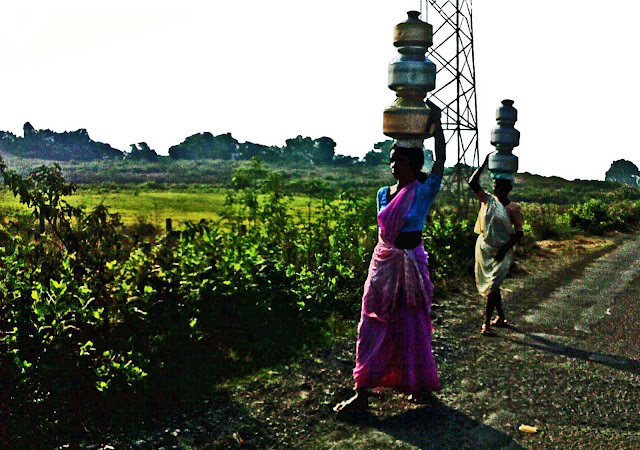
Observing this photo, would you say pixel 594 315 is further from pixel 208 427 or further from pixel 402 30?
pixel 208 427

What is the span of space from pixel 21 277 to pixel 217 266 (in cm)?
182

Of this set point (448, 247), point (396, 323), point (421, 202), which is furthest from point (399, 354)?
point (448, 247)

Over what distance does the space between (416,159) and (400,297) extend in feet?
3.56

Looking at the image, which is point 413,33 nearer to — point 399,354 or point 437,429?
point 399,354

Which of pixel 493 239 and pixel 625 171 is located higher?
pixel 625 171

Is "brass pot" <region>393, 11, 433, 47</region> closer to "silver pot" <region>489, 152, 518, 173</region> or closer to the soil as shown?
"silver pot" <region>489, 152, 518, 173</region>

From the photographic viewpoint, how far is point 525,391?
18.0ft

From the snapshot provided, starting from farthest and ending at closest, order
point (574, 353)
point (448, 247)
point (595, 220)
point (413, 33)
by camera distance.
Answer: point (595, 220), point (448, 247), point (413, 33), point (574, 353)

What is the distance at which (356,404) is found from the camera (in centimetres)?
490

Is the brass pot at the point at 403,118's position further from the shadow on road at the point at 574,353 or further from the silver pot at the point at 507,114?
the shadow on road at the point at 574,353

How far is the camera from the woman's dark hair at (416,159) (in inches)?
189

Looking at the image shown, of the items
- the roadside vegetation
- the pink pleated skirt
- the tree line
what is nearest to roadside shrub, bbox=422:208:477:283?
the roadside vegetation

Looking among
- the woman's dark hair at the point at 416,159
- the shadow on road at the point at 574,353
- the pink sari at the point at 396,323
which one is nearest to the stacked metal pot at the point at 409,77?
the woman's dark hair at the point at 416,159

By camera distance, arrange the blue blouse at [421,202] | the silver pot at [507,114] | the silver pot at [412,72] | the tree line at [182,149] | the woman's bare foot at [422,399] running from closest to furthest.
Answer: the blue blouse at [421,202]
the woman's bare foot at [422,399]
the silver pot at [412,72]
the silver pot at [507,114]
the tree line at [182,149]
